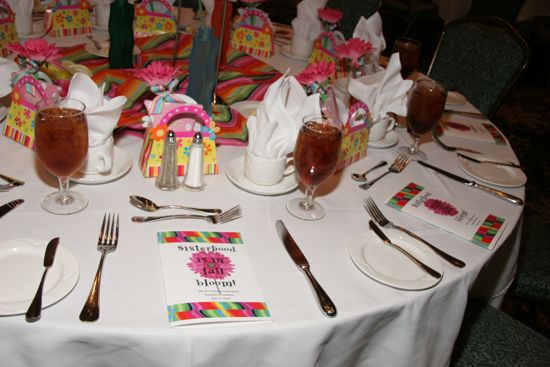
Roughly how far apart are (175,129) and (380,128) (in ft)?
2.19

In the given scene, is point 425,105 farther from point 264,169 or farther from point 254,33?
point 254,33

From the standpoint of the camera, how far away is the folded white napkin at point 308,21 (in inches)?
83.5

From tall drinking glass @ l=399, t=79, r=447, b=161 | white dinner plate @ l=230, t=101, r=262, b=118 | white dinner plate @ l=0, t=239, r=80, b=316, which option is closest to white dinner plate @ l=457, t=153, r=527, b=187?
tall drinking glass @ l=399, t=79, r=447, b=161

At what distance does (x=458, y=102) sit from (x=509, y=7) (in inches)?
169

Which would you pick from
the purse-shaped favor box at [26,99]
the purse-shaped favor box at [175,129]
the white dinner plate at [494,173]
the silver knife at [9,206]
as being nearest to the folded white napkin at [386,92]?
the white dinner plate at [494,173]

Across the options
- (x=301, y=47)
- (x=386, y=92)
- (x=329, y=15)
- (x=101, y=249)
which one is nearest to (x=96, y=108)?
(x=101, y=249)

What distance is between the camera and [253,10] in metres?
2.13

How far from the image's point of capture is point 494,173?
1454mm

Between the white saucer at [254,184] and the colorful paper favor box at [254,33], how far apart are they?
104 cm

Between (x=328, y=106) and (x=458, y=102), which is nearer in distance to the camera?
(x=328, y=106)

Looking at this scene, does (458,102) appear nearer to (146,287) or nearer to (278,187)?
(278,187)

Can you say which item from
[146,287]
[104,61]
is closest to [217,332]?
[146,287]

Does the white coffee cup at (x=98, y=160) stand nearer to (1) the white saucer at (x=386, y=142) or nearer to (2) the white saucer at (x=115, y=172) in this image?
(2) the white saucer at (x=115, y=172)

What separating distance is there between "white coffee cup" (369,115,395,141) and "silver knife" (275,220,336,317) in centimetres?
59
